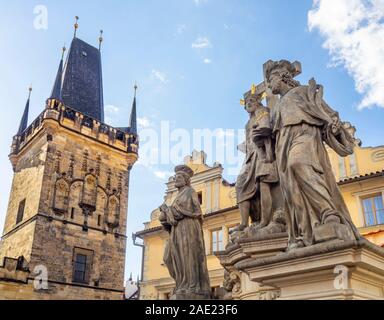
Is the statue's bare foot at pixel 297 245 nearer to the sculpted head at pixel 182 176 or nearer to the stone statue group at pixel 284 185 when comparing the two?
the stone statue group at pixel 284 185

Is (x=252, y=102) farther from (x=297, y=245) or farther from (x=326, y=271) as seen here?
(x=326, y=271)

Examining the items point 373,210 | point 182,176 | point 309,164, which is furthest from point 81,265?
point 309,164

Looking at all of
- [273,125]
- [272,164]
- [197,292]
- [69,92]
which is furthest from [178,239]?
[69,92]

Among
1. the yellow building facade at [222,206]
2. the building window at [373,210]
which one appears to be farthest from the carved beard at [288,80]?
the building window at [373,210]

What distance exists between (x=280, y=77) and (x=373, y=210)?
13.6 metres

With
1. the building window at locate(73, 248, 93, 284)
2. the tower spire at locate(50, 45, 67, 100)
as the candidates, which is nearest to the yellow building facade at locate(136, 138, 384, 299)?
the building window at locate(73, 248, 93, 284)

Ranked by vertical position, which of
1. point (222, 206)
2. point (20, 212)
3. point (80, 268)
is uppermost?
point (20, 212)

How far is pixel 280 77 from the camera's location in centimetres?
380

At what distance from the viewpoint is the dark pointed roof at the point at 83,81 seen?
33.2m

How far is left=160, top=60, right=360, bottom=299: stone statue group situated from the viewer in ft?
9.63

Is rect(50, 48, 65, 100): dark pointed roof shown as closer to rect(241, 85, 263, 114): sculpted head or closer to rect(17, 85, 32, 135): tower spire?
rect(17, 85, 32, 135): tower spire

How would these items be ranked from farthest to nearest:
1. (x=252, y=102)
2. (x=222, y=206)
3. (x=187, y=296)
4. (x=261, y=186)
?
(x=222, y=206) → (x=252, y=102) → (x=187, y=296) → (x=261, y=186)

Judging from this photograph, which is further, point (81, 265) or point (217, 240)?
point (81, 265)

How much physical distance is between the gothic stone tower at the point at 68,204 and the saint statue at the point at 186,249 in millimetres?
20772
